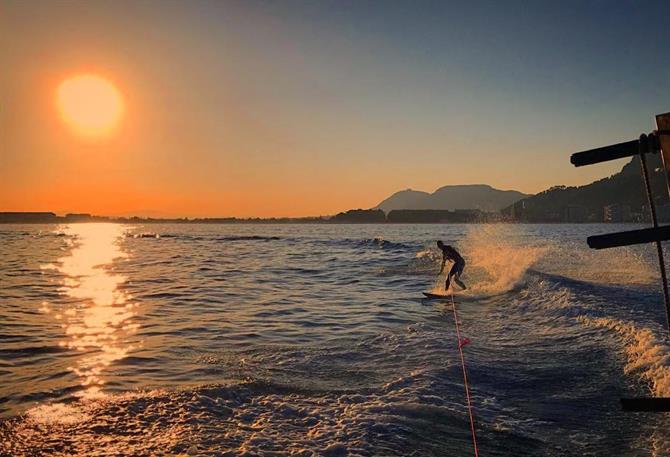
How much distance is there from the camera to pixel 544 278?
22.9 meters

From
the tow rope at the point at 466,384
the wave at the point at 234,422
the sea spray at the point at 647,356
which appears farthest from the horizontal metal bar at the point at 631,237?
the sea spray at the point at 647,356

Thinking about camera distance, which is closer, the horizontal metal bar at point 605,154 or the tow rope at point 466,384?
the horizontal metal bar at point 605,154

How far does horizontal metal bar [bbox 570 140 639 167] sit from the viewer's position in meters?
3.32

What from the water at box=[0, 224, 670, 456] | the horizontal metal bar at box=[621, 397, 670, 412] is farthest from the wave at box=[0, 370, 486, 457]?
the horizontal metal bar at box=[621, 397, 670, 412]

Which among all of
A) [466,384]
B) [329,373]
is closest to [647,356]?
[466,384]

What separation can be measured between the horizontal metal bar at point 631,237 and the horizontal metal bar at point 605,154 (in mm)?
600

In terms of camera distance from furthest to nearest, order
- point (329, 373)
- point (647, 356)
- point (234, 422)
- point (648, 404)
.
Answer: point (647, 356)
point (329, 373)
point (234, 422)
point (648, 404)

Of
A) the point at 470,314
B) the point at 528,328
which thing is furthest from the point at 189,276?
the point at 528,328

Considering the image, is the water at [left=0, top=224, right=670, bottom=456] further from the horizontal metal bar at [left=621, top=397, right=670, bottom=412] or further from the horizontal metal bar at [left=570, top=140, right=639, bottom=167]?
the horizontal metal bar at [left=570, top=140, right=639, bottom=167]

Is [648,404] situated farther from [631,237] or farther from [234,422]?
[234,422]

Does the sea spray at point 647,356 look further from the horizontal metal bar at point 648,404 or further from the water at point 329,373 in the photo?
the horizontal metal bar at point 648,404

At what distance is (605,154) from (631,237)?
0.68 metres

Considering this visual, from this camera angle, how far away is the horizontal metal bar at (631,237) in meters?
2.97

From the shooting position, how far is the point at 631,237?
3.09m
